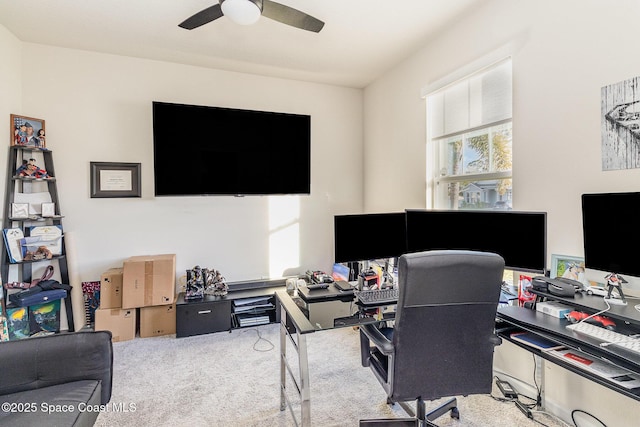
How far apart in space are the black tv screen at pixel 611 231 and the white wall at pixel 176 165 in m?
2.81

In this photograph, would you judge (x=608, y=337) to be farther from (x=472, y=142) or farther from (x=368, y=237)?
(x=472, y=142)

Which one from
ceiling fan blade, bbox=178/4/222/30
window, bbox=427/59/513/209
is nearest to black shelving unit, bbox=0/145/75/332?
ceiling fan blade, bbox=178/4/222/30

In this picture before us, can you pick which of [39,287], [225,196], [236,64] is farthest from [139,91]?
[39,287]

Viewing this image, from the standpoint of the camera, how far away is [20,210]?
2814 millimetres

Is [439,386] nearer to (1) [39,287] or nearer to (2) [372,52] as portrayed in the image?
(2) [372,52]

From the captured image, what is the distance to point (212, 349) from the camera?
2.86 metres

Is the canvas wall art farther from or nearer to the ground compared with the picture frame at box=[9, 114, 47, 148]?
nearer to the ground

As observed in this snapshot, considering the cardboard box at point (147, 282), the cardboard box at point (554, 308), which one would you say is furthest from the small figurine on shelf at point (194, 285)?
the cardboard box at point (554, 308)

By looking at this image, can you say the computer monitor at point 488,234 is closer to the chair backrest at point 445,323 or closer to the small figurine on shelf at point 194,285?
the chair backrest at point 445,323

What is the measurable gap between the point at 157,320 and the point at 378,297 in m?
2.37

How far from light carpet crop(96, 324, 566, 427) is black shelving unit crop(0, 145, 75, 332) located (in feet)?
3.21

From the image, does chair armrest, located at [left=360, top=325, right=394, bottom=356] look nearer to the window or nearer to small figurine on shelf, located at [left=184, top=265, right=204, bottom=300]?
the window

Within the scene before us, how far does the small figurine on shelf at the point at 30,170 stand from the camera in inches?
113

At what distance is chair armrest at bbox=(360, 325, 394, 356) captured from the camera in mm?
1432
